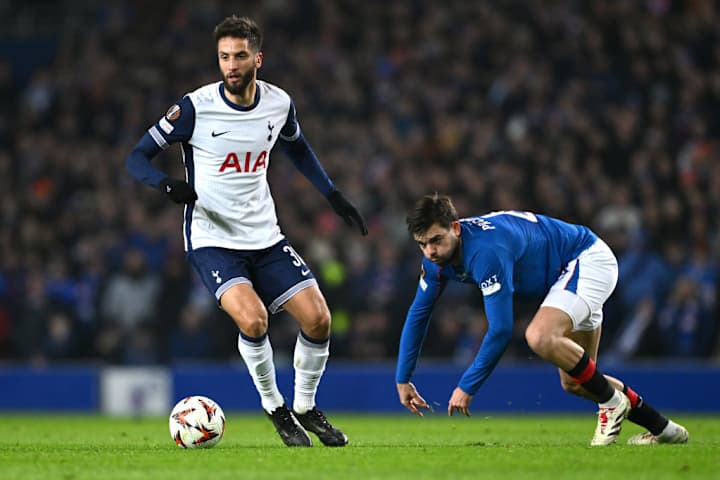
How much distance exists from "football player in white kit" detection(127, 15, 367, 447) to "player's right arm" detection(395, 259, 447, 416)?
1.96 feet

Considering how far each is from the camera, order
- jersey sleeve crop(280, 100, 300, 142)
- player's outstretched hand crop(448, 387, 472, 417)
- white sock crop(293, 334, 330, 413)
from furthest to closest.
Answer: jersey sleeve crop(280, 100, 300, 142) → white sock crop(293, 334, 330, 413) → player's outstretched hand crop(448, 387, 472, 417)

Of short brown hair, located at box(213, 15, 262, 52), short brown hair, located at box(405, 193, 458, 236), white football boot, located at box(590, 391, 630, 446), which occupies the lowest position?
white football boot, located at box(590, 391, 630, 446)

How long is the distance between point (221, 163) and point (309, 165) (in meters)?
0.89

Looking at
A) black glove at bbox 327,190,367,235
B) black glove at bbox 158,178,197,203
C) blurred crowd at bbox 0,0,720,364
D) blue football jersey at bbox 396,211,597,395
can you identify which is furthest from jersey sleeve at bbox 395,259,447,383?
blurred crowd at bbox 0,0,720,364

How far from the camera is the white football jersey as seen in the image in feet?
27.2

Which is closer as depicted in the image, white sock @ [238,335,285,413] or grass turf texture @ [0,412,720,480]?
grass turf texture @ [0,412,720,480]

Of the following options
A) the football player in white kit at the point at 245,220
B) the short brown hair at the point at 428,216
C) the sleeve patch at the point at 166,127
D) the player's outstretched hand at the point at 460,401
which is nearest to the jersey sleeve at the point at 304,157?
A: the football player in white kit at the point at 245,220

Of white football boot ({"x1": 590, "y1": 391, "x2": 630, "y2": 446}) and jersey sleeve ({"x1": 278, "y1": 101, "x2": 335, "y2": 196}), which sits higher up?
jersey sleeve ({"x1": 278, "y1": 101, "x2": 335, "y2": 196})

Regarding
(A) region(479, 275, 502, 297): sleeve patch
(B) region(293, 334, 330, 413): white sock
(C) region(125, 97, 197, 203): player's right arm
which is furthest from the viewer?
(B) region(293, 334, 330, 413): white sock

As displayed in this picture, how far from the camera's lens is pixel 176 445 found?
8883mm

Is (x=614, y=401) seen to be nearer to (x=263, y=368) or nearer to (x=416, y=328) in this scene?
(x=416, y=328)

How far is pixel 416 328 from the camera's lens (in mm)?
8227

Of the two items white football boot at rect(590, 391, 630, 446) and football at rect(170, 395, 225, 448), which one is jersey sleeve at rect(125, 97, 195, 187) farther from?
white football boot at rect(590, 391, 630, 446)

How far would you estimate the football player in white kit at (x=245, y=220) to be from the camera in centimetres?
816
